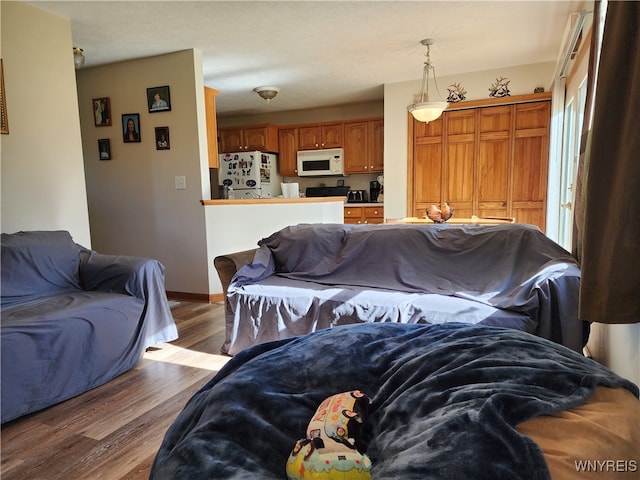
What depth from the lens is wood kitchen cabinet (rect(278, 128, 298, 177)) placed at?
664 cm

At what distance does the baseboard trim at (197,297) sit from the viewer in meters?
4.09

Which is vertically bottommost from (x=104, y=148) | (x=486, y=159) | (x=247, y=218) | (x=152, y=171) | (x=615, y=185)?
(x=247, y=218)

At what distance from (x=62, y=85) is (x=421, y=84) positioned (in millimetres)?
3884

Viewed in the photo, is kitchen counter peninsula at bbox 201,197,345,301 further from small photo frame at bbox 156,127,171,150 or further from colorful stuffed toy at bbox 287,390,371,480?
colorful stuffed toy at bbox 287,390,371,480

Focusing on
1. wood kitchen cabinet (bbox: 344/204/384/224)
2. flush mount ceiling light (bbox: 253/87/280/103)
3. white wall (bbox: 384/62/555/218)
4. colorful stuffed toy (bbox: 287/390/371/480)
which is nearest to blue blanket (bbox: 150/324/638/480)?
colorful stuffed toy (bbox: 287/390/371/480)

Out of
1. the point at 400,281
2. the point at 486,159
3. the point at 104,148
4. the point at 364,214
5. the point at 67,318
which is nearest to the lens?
the point at 67,318

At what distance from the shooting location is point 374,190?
641cm

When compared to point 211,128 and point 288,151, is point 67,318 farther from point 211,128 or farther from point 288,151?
point 288,151

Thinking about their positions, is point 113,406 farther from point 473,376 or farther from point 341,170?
point 341,170

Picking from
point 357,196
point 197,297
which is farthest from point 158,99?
point 357,196

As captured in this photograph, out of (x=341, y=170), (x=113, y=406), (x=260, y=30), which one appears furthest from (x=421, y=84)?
(x=113, y=406)

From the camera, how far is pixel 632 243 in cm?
108

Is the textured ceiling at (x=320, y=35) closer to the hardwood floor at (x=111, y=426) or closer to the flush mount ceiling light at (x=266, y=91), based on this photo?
the flush mount ceiling light at (x=266, y=91)

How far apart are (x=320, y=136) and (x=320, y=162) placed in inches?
16.7
